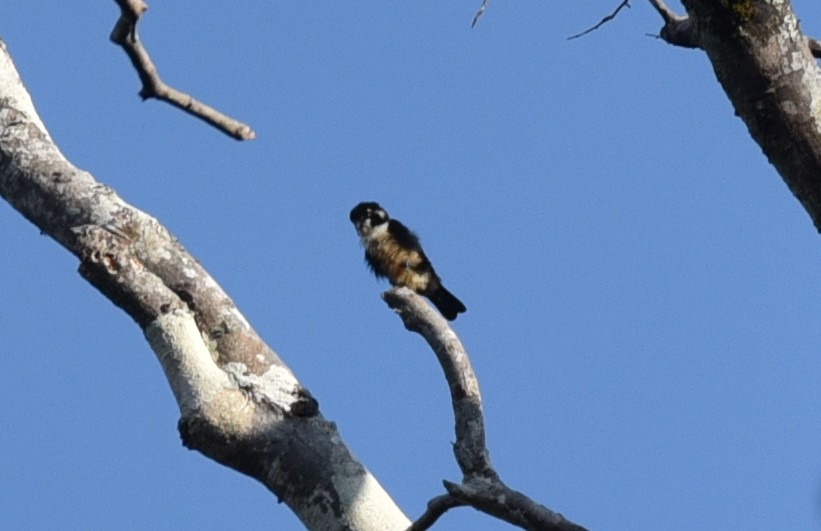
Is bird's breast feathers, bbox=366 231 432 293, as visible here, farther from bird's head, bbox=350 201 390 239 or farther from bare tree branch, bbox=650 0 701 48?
bare tree branch, bbox=650 0 701 48

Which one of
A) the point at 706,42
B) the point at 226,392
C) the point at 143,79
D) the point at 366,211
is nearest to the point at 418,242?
the point at 366,211

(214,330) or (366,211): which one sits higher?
(366,211)

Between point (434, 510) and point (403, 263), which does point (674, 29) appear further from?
point (403, 263)

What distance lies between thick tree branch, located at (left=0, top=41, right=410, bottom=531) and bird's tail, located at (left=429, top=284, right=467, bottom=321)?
4.96 m

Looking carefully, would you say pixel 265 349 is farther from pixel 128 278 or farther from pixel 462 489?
pixel 462 489

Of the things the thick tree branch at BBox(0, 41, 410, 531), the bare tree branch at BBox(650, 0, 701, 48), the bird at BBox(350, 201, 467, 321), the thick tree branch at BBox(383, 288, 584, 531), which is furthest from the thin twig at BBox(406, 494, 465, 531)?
the bird at BBox(350, 201, 467, 321)

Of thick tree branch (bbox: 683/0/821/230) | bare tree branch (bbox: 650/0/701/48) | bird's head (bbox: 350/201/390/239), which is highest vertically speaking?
bird's head (bbox: 350/201/390/239)

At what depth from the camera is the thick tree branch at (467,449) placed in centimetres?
239

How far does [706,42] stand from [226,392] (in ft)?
4.11

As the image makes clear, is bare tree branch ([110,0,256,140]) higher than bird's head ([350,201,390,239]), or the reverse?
bird's head ([350,201,390,239])

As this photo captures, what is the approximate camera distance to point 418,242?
8312 millimetres

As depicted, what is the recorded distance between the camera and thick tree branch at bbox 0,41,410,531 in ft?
8.56

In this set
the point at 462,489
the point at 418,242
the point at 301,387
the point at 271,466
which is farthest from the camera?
the point at 418,242

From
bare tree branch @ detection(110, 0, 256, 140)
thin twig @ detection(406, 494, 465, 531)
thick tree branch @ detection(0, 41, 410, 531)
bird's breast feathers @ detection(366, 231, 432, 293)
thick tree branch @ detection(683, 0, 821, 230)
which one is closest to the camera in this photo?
thick tree branch @ detection(683, 0, 821, 230)
